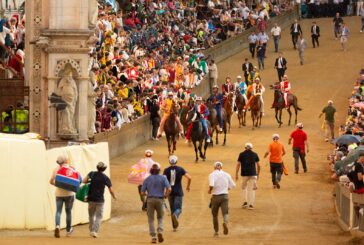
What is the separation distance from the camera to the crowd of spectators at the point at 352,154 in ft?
96.2

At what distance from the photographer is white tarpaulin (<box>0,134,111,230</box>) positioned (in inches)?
A: 1186

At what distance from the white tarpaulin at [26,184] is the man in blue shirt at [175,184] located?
2411 mm

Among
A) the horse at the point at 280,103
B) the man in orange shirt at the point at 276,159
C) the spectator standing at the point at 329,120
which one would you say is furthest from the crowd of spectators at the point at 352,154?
the horse at the point at 280,103

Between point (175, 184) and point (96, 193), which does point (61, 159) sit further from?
point (175, 184)

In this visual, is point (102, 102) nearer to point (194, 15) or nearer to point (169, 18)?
point (169, 18)

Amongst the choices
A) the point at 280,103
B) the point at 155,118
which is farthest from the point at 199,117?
the point at 280,103

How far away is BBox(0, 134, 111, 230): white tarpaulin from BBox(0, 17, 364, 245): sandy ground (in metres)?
0.39

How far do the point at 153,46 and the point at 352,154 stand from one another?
26554 millimetres

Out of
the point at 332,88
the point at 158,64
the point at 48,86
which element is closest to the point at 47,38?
the point at 48,86

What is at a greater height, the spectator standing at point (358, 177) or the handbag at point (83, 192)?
the spectator standing at point (358, 177)

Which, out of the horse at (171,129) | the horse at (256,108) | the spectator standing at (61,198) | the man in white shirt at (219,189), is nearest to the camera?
the spectator standing at (61,198)

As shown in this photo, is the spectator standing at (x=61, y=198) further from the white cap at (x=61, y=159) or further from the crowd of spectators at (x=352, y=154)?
the crowd of spectators at (x=352, y=154)

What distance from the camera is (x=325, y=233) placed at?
31562 millimetres

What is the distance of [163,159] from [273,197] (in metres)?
7.61
